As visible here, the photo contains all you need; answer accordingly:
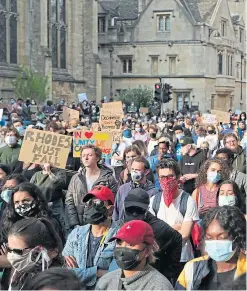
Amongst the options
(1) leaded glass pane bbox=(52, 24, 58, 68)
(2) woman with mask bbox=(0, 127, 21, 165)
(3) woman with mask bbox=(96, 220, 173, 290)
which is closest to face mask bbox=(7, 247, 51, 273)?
(3) woman with mask bbox=(96, 220, 173, 290)

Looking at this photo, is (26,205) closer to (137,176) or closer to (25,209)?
(25,209)

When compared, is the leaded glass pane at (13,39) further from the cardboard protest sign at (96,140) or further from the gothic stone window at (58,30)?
the cardboard protest sign at (96,140)

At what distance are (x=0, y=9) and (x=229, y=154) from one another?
2762 centimetres

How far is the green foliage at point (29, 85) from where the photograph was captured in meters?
33.5

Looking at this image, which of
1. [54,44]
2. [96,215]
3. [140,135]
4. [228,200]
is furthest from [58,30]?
[96,215]

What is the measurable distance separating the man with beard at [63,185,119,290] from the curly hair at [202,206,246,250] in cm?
90

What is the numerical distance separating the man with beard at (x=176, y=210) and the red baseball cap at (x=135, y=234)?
171 cm

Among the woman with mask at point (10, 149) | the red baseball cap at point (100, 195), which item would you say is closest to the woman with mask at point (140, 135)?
the woman with mask at point (10, 149)

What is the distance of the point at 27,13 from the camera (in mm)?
36188

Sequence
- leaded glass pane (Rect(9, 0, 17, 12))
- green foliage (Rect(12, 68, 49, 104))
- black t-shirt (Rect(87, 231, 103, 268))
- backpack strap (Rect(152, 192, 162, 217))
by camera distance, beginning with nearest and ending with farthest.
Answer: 1. black t-shirt (Rect(87, 231, 103, 268))
2. backpack strap (Rect(152, 192, 162, 217))
3. green foliage (Rect(12, 68, 49, 104))
4. leaded glass pane (Rect(9, 0, 17, 12))

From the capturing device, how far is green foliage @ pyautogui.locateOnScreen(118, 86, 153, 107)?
46.7 metres

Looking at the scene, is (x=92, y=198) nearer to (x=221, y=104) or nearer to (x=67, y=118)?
(x=67, y=118)

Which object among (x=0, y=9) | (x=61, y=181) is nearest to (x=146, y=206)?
(x=61, y=181)

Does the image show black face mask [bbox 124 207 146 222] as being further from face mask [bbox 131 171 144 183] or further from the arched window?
the arched window
